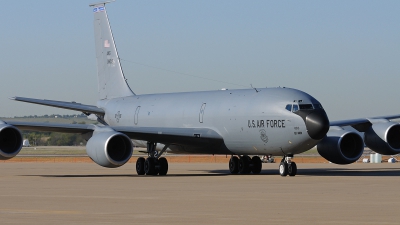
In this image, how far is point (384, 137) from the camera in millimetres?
34062

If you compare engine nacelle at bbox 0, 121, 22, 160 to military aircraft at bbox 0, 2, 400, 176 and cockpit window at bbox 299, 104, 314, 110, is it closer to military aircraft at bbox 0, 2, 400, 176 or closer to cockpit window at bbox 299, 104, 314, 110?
military aircraft at bbox 0, 2, 400, 176

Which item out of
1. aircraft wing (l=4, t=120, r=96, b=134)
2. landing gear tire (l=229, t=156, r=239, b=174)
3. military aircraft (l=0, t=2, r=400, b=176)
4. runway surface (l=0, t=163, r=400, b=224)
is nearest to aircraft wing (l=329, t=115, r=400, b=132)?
military aircraft (l=0, t=2, r=400, b=176)

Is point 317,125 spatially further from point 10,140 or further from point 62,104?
point 62,104

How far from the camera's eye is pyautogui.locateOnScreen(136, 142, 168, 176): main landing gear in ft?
107

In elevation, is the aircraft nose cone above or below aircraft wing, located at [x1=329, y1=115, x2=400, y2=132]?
below

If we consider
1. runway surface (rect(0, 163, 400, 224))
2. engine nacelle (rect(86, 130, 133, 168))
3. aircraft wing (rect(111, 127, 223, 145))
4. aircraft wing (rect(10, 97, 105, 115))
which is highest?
aircraft wing (rect(10, 97, 105, 115))

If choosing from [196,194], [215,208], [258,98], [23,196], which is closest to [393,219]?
[215,208]

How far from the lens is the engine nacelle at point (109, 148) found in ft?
97.8

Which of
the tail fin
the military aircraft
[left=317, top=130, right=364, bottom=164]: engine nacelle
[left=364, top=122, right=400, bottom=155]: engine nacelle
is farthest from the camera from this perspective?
the tail fin

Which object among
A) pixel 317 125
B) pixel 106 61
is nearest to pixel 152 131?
pixel 317 125

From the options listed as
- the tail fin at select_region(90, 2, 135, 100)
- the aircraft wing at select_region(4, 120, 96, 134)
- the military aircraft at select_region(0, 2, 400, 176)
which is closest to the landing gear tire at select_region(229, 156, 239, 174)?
the military aircraft at select_region(0, 2, 400, 176)

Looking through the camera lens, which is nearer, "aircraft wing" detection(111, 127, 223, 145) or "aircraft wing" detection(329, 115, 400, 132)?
"aircraft wing" detection(111, 127, 223, 145)

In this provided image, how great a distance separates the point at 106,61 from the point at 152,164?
11.0 meters

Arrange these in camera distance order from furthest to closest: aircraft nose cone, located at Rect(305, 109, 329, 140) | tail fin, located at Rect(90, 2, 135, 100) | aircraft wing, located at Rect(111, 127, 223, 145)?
tail fin, located at Rect(90, 2, 135, 100), aircraft wing, located at Rect(111, 127, 223, 145), aircraft nose cone, located at Rect(305, 109, 329, 140)
